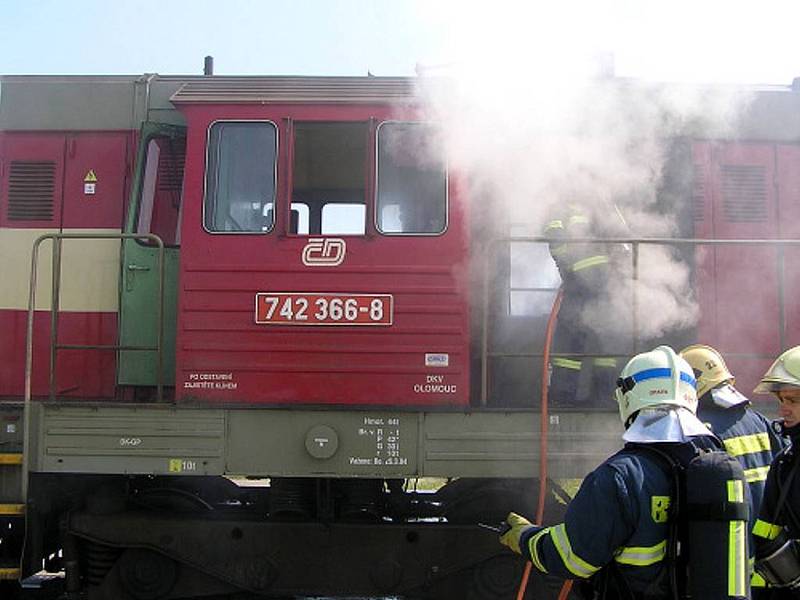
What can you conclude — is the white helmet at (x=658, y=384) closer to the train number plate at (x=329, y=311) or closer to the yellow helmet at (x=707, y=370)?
the yellow helmet at (x=707, y=370)

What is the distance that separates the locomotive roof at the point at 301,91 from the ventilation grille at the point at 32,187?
1.43m

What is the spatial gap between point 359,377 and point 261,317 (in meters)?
0.77

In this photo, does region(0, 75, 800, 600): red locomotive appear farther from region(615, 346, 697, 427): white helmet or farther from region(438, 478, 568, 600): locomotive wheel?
region(615, 346, 697, 427): white helmet

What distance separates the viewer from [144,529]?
17.7ft

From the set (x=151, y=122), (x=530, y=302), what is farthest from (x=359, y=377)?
(x=151, y=122)

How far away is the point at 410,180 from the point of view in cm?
546

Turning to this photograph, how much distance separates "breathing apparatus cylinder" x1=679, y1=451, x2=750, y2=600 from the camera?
2596 millimetres

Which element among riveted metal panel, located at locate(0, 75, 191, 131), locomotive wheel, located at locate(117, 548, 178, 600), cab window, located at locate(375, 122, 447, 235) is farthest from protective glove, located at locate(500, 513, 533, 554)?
riveted metal panel, located at locate(0, 75, 191, 131)

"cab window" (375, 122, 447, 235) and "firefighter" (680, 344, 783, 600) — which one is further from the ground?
"cab window" (375, 122, 447, 235)

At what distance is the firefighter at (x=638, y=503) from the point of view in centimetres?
268

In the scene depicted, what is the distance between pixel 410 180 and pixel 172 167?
1.89 meters

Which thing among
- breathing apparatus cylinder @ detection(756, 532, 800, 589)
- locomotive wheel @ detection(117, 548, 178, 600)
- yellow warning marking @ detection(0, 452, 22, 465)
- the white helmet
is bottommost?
locomotive wheel @ detection(117, 548, 178, 600)

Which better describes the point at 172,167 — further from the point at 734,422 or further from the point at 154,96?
the point at 734,422

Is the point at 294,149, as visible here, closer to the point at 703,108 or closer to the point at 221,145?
the point at 221,145
